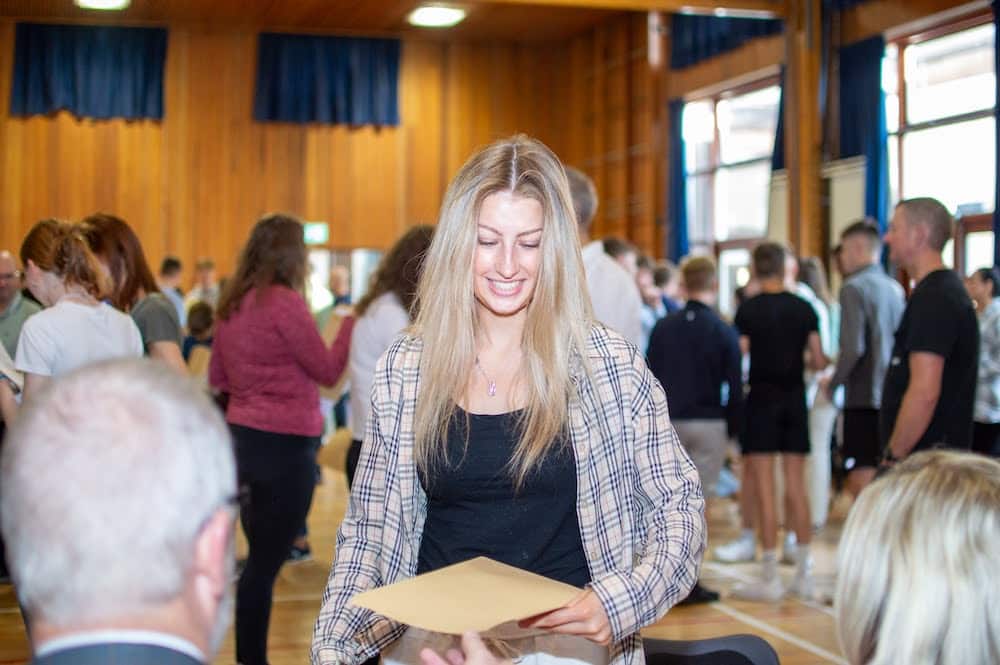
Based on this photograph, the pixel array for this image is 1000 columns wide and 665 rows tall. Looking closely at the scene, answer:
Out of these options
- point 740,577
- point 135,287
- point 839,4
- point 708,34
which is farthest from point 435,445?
point 708,34

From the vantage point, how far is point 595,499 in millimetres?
1847

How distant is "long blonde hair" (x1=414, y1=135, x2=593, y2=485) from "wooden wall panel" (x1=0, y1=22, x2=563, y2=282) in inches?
517

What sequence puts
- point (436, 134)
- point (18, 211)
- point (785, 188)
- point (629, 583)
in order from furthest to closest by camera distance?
point (436, 134) → point (18, 211) → point (785, 188) → point (629, 583)

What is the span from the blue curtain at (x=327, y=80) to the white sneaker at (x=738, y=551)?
10177 millimetres

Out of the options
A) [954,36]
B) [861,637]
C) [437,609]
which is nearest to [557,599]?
[437,609]

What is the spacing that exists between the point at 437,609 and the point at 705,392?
415 cm

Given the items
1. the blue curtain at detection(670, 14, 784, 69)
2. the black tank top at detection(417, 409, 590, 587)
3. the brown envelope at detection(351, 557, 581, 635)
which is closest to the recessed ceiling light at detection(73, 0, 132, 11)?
the blue curtain at detection(670, 14, 784, 69)

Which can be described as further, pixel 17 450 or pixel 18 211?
pixel 18 211

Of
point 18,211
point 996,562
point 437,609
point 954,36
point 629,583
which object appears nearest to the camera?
point 996,562

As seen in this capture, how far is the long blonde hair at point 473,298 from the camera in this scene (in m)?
1.89

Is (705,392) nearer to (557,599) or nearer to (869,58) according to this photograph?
(557,599)

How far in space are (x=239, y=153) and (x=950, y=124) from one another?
880 cm

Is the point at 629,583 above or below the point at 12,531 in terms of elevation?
below

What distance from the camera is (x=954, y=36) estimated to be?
378 inches
